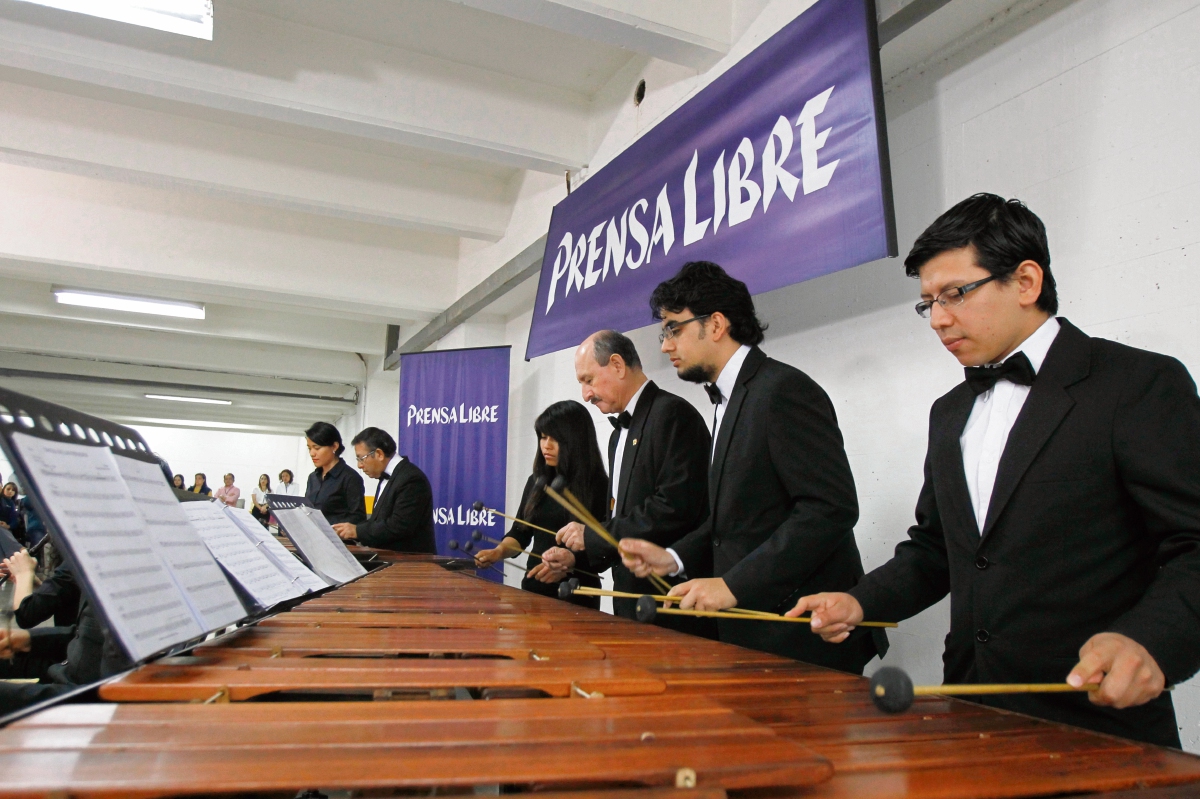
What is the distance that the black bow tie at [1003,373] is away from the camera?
1271mm

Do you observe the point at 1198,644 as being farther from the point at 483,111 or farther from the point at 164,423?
the point at 164,423

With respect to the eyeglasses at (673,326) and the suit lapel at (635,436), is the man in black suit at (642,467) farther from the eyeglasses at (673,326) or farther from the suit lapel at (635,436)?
the eyeglasses at (673,326)

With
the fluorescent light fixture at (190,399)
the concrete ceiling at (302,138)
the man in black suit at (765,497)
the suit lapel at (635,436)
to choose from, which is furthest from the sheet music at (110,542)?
the fluorescent light fixture at (190,399)

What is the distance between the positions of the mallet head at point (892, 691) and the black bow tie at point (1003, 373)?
0.69 meters

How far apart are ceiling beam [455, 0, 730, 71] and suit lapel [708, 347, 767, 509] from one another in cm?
201

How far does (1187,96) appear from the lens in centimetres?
180

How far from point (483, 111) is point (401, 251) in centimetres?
Result: 275

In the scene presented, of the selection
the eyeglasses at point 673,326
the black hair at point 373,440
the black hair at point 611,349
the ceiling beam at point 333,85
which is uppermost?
the ceiling beam at point 333,85

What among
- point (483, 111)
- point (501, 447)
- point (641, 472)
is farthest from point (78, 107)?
point (641, 472)

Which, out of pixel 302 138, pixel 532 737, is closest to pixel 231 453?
pixel 302 138

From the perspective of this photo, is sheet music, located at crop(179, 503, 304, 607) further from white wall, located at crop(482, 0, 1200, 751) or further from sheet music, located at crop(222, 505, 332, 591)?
white wall, located at crop(482, 0, 1200, 751)

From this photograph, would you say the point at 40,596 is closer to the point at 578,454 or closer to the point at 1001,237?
the point at 578,454

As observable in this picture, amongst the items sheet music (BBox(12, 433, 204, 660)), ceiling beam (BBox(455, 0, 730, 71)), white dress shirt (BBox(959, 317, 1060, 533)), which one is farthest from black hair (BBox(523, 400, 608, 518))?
sheet music (BBox(12, 433, 204, 660))

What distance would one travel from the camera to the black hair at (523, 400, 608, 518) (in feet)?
10.5
